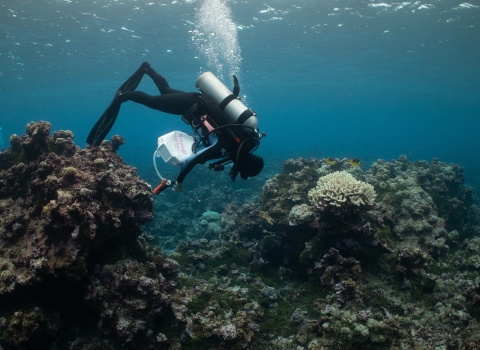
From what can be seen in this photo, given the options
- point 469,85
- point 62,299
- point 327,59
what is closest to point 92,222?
point 62,299

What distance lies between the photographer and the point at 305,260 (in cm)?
710

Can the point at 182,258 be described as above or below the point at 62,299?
above

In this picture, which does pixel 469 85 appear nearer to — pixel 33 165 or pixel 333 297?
pixel 333 297

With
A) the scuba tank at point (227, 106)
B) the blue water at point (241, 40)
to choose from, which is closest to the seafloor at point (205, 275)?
the scuba tank at point (227, 106)

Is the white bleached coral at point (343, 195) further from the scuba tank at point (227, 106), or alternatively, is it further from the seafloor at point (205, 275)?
the scuba tank at point (227, 106)

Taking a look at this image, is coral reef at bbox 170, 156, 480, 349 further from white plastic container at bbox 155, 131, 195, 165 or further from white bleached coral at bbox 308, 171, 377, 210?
white plastic container at bbox 155, 131, 195, 165

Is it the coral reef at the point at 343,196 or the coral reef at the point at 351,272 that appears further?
the coral reef at the point at 343,196

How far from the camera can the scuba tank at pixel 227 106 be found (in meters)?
5.91

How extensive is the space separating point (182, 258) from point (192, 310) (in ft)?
11.6

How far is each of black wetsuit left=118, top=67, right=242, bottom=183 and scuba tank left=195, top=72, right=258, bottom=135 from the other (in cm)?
29

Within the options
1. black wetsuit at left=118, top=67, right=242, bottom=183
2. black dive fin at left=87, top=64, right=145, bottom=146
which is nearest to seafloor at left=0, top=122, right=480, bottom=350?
black dive fin at left=87, top=64, right=145, bottom=146

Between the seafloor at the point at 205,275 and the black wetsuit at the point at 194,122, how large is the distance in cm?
166

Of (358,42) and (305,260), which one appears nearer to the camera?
(305,260)

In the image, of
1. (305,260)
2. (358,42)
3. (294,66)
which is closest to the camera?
(305,260)
